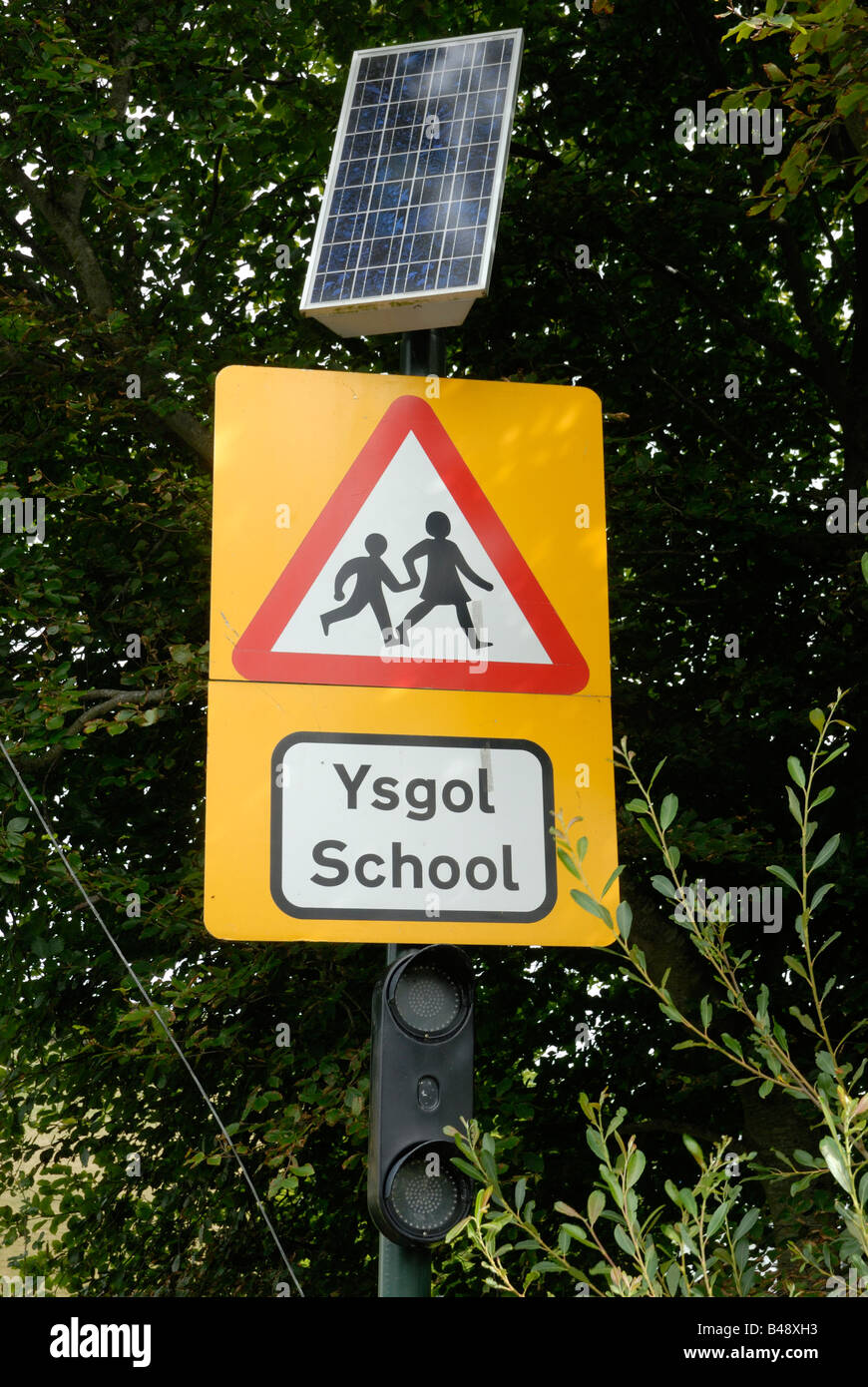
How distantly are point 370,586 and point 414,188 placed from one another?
118 cm

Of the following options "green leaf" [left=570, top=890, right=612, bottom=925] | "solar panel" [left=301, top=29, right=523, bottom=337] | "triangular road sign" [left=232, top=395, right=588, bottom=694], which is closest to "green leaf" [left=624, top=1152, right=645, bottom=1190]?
"green leaf" [left=570, top=890, right=612, bottom=925]

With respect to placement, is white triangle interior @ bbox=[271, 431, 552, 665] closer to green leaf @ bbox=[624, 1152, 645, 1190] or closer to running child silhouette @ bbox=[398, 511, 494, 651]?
A: running child silhouette @ bbox=[398, 511, 494, 651]

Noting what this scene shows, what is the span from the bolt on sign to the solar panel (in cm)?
18

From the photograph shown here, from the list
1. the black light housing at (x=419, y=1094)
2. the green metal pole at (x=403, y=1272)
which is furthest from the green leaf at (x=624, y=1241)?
the green metal pole at (x=403, y=1272)

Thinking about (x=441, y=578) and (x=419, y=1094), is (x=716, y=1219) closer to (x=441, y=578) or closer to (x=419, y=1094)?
(x=419, y=1094)

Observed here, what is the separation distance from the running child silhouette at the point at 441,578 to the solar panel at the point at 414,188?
18.6 inches

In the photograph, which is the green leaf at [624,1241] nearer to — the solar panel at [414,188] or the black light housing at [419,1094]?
the black light housing at [419,1094]

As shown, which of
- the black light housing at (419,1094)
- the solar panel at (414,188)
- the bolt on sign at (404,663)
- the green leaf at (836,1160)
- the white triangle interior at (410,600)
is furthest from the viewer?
the solar panel at (414,188)

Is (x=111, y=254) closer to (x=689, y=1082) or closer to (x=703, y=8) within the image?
(x=703, y=8)

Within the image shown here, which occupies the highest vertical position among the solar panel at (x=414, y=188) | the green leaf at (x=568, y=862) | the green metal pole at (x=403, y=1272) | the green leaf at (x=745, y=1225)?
the solar panel at (x=414, y=188)

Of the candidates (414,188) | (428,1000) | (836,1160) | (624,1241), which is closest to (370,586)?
(428,1000)

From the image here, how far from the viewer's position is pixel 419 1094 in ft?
7.43

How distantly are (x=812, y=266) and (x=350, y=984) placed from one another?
202 inches

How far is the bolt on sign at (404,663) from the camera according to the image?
237 cm
